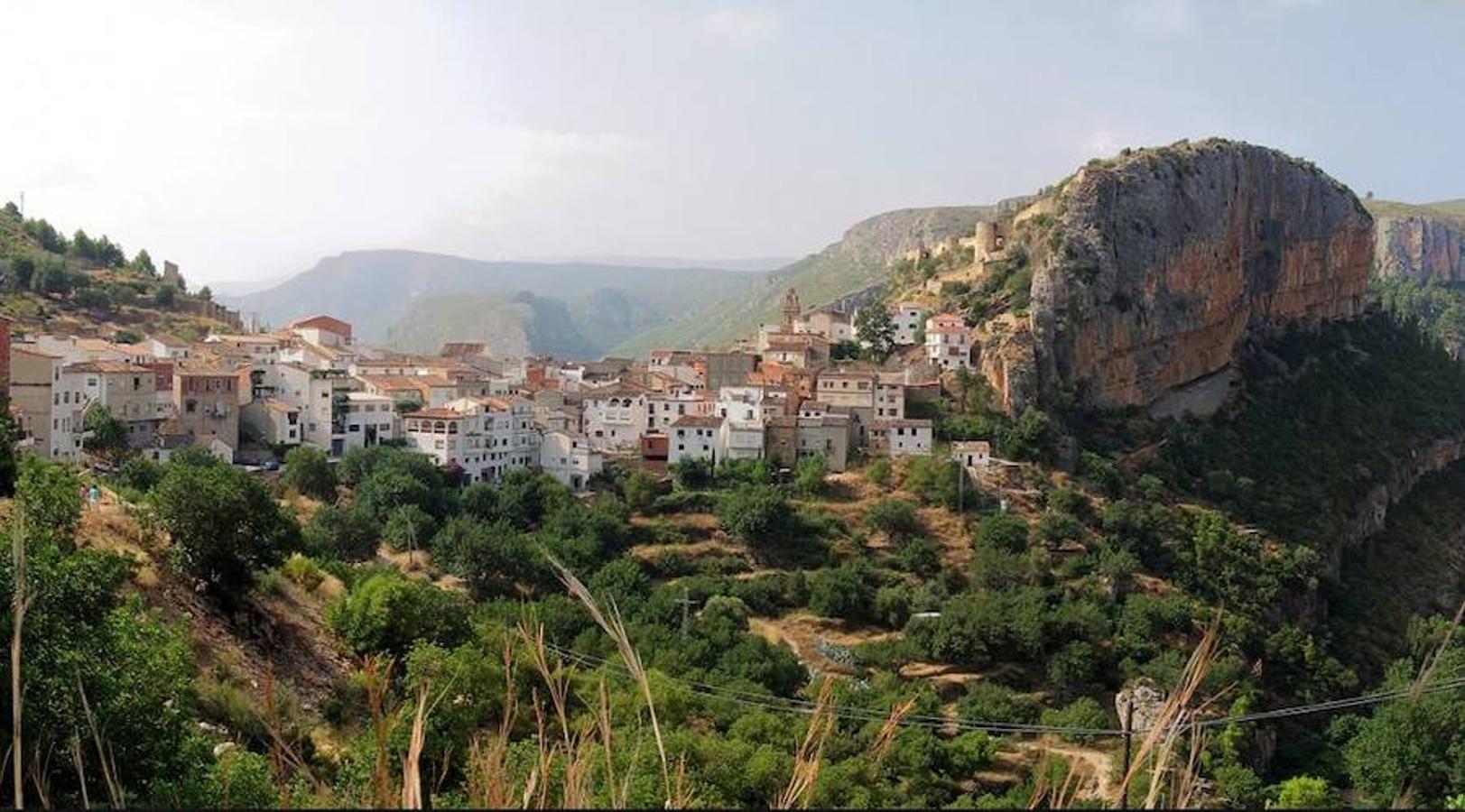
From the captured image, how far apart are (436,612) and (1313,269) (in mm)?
50339

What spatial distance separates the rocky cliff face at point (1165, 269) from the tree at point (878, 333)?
472 cm

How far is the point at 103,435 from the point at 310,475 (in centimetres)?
462

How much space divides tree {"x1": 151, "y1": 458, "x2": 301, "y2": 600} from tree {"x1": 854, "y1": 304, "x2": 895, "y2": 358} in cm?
3048

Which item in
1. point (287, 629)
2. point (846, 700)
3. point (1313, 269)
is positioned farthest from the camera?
point (1313, 269)

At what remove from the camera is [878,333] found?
4291 cm

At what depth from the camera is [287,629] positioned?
45.2 feet

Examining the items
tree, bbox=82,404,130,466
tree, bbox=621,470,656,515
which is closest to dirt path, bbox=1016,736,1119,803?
tree, bbox=621,470,656,515

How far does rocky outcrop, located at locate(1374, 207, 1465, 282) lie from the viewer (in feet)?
311

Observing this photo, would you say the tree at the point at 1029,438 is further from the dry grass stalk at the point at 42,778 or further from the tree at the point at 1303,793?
the dry grass stalk at the point at 42,778

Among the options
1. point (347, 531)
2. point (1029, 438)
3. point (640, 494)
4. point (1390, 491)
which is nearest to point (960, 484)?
point (1029, 438)

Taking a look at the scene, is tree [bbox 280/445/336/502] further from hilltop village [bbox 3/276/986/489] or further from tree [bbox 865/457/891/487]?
tree [bbox 865/457/891/487]

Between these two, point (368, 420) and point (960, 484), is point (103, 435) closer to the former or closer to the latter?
point (368, 420)

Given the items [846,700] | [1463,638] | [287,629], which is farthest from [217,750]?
[1463,638]

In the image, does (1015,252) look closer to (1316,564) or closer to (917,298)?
(917,298)
